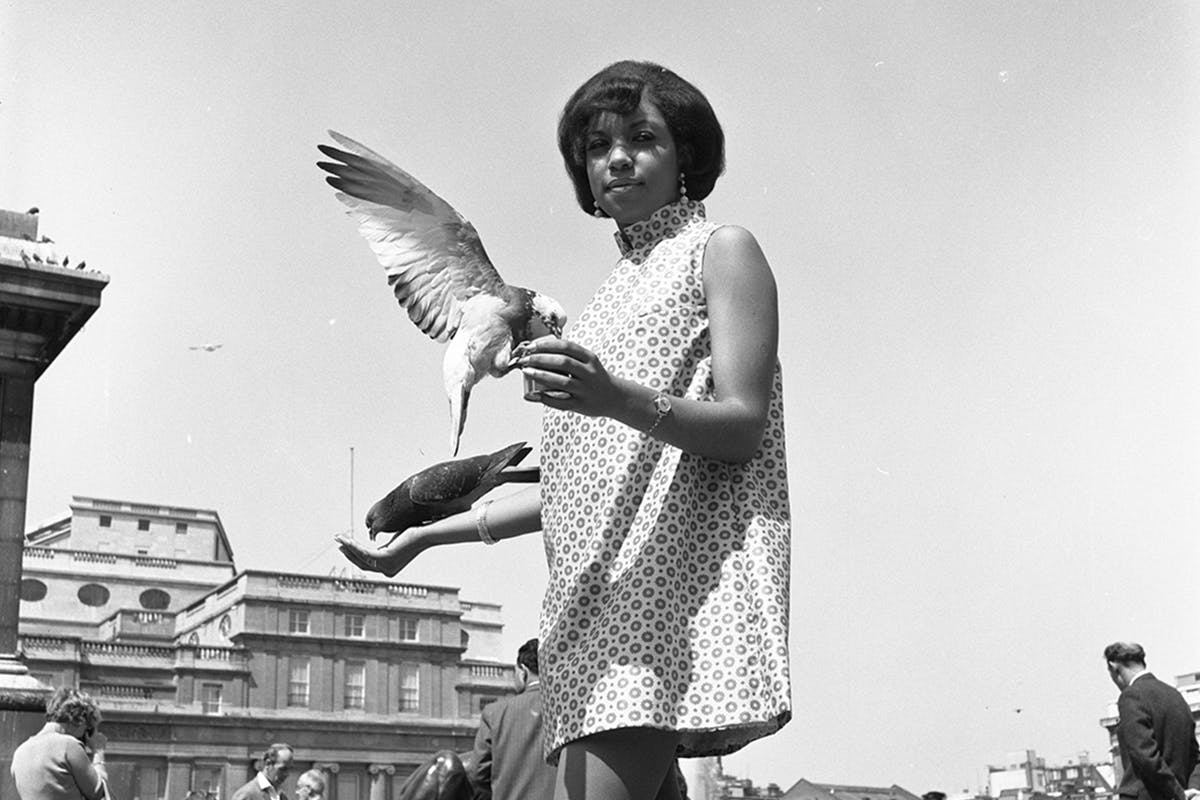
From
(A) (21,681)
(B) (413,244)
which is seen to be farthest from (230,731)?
(B) (413,244)

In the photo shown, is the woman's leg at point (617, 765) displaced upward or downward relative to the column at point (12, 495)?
downward

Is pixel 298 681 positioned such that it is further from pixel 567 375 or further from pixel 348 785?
pixel 567 375

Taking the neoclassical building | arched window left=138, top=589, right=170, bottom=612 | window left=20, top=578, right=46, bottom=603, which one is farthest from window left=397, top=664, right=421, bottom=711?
window left=20, top=578, right=46, bottom=603

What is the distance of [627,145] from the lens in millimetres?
2131

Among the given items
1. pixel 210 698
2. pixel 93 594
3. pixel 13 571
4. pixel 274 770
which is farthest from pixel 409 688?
pixel 274 770

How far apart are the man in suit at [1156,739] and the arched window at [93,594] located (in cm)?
7070

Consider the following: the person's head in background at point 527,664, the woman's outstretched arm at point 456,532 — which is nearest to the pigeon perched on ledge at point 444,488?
the woman's outstretched arm at point 456,532

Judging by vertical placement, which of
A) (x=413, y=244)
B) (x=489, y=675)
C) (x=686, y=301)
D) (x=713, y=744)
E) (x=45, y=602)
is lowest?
(x=713, y=744)

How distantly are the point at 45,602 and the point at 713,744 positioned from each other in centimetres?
7424

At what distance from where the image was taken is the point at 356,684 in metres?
60.9

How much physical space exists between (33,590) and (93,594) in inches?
124

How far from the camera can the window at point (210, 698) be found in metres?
56.8

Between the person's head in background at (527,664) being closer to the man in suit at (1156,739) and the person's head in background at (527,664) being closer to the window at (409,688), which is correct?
the man in suit at (1156,739)

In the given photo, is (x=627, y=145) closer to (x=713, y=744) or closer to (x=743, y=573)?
(x=743, y=573)
